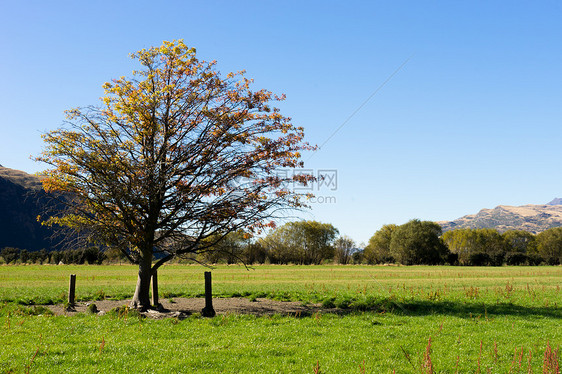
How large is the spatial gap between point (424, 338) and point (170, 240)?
13.9 m

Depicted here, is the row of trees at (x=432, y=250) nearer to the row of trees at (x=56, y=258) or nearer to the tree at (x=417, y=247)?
the tree at (x=417, y=247)

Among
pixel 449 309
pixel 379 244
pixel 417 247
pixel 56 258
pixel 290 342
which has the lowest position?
pixel 449 309

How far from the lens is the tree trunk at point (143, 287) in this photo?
19273 mm

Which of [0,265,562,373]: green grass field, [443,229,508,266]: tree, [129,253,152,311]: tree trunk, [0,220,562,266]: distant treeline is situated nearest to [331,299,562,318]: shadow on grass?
[0,265,562,373]: green grass field

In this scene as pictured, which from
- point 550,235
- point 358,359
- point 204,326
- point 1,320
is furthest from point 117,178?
point 550,235

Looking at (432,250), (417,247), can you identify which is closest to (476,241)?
(432,250)

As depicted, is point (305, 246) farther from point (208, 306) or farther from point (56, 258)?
point (208, 306)

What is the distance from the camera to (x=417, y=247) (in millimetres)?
109312

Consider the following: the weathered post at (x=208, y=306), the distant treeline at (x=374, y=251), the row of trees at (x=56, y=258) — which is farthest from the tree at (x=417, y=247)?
the weathered post at (x=208, y=306)

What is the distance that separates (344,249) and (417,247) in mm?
24823

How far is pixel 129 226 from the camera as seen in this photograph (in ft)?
61.0

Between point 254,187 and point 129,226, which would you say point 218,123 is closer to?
point 254,187

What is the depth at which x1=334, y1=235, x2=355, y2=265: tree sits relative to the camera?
119 m

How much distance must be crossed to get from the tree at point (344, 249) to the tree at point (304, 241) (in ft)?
8.02
